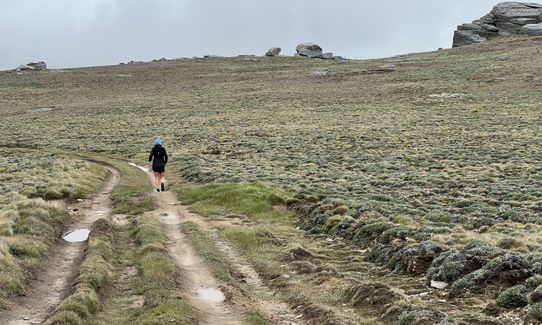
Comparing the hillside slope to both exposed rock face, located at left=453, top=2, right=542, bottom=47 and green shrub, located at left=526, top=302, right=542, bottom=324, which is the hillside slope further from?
exposed rock face, located at left=453, top=2, right=542, bottom=47

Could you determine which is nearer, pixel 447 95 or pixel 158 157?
pixel 158 157

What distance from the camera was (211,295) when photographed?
12867mm

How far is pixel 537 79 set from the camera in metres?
87.2

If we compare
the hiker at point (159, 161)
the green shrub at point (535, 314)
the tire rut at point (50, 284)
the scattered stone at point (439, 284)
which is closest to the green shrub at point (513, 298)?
the green shrub at point (535, 314)

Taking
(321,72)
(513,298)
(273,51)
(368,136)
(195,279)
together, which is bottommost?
(368,136)

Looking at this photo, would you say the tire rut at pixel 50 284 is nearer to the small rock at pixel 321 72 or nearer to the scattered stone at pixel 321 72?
the scattered stone at pixel 321 72

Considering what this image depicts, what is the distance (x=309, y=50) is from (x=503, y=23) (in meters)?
55.9

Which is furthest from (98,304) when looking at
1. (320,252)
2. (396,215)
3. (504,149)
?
(504,149)

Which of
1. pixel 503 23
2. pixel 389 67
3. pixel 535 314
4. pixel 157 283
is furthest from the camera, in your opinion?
pixel 503 23

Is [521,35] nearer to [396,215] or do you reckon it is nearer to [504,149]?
[504,149]

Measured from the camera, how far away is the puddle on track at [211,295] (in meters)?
12.5

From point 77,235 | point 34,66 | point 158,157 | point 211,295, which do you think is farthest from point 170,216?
point 34,66

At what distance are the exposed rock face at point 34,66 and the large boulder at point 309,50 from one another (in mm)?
77914

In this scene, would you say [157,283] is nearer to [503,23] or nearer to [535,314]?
[535,314]
